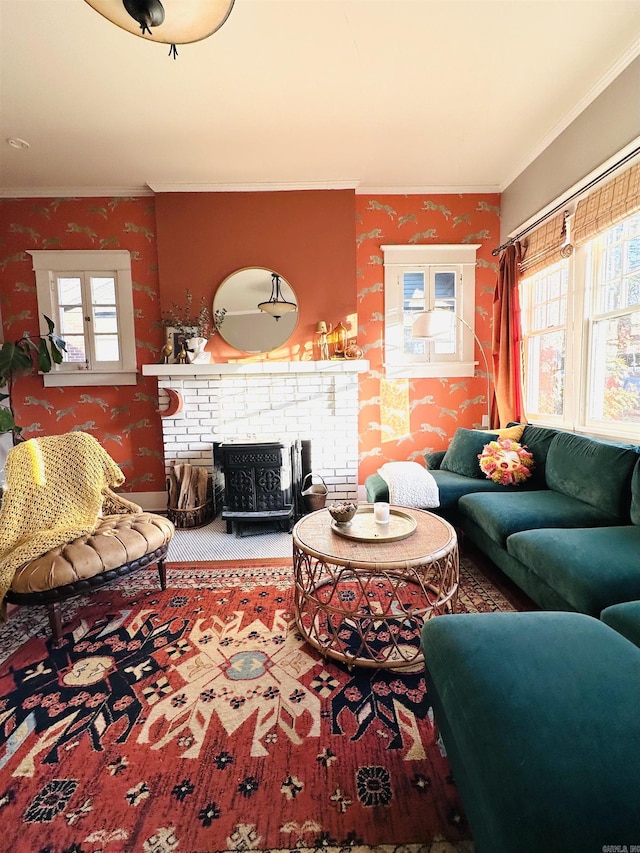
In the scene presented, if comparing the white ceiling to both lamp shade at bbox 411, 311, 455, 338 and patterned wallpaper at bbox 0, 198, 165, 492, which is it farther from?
lamp shade at bbox 411, 311, 455, 338

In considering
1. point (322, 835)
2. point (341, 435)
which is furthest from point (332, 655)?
point (341, 435)

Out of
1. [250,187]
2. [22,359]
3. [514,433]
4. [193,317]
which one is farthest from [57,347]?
[514,433]

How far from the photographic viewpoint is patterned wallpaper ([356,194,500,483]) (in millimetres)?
3695

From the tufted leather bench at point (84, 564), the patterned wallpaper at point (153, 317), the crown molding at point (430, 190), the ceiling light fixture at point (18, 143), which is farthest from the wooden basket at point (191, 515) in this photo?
the crown molding at point (430, 190)

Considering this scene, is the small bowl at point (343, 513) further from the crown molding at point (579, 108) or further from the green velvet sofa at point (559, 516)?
the crown molding at point (579, 108)

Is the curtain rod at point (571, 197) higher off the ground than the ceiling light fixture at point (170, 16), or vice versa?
the curtain rod at point (571, 197)

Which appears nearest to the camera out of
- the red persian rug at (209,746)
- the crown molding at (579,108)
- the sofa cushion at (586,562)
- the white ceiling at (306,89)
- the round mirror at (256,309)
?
the red persian rug at (209,746)

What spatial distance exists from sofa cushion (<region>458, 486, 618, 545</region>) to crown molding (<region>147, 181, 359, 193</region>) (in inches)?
117

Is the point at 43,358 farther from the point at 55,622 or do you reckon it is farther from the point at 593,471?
the point at 593,471

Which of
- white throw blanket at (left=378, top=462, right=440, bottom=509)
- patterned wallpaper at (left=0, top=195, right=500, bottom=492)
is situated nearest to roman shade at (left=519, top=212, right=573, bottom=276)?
patterned wallpaper at (left=0, top=195, right=500, bottom=492)

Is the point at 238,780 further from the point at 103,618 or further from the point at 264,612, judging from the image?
the point at 103,618

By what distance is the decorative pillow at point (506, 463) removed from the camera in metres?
2.63

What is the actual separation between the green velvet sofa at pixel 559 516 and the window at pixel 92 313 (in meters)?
2.69

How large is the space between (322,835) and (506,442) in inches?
95.8
